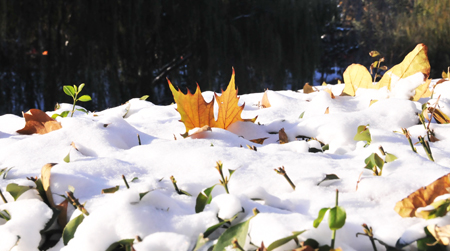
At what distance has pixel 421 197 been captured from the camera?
448mm

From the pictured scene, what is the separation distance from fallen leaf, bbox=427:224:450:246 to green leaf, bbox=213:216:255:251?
0.19 meters

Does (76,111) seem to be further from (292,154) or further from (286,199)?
(286,199)

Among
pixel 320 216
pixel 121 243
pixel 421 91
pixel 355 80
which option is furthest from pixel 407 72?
pixel 121 243

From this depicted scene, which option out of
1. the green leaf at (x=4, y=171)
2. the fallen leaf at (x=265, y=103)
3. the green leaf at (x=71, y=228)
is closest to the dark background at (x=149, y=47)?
the fallen leaf at (x=265, y=103)

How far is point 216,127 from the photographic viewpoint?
2.89 feet

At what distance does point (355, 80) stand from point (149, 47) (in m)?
5.03

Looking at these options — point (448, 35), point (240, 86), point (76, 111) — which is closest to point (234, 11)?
point (240, 86)

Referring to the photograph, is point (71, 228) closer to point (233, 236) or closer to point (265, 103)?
point (233, 236)

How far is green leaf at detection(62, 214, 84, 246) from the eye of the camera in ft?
1.48

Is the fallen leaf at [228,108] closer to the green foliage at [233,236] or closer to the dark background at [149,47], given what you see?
the green foliage at [233,236]

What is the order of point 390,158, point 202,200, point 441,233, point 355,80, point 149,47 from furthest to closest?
point 149,47 < point 355,80 < point 390,158 < point 202,200 < point 441,233

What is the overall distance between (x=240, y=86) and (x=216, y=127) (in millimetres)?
5123

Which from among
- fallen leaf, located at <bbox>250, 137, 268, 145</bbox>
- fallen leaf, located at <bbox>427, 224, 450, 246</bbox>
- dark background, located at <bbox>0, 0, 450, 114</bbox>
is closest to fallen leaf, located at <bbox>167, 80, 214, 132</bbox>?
fallen leaf, located at <bbox>250, 137, 268, 145</bbox>

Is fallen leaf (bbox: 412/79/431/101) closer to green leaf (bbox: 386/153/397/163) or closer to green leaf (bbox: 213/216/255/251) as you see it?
green leaf (bbox: 386/153/397/163)
